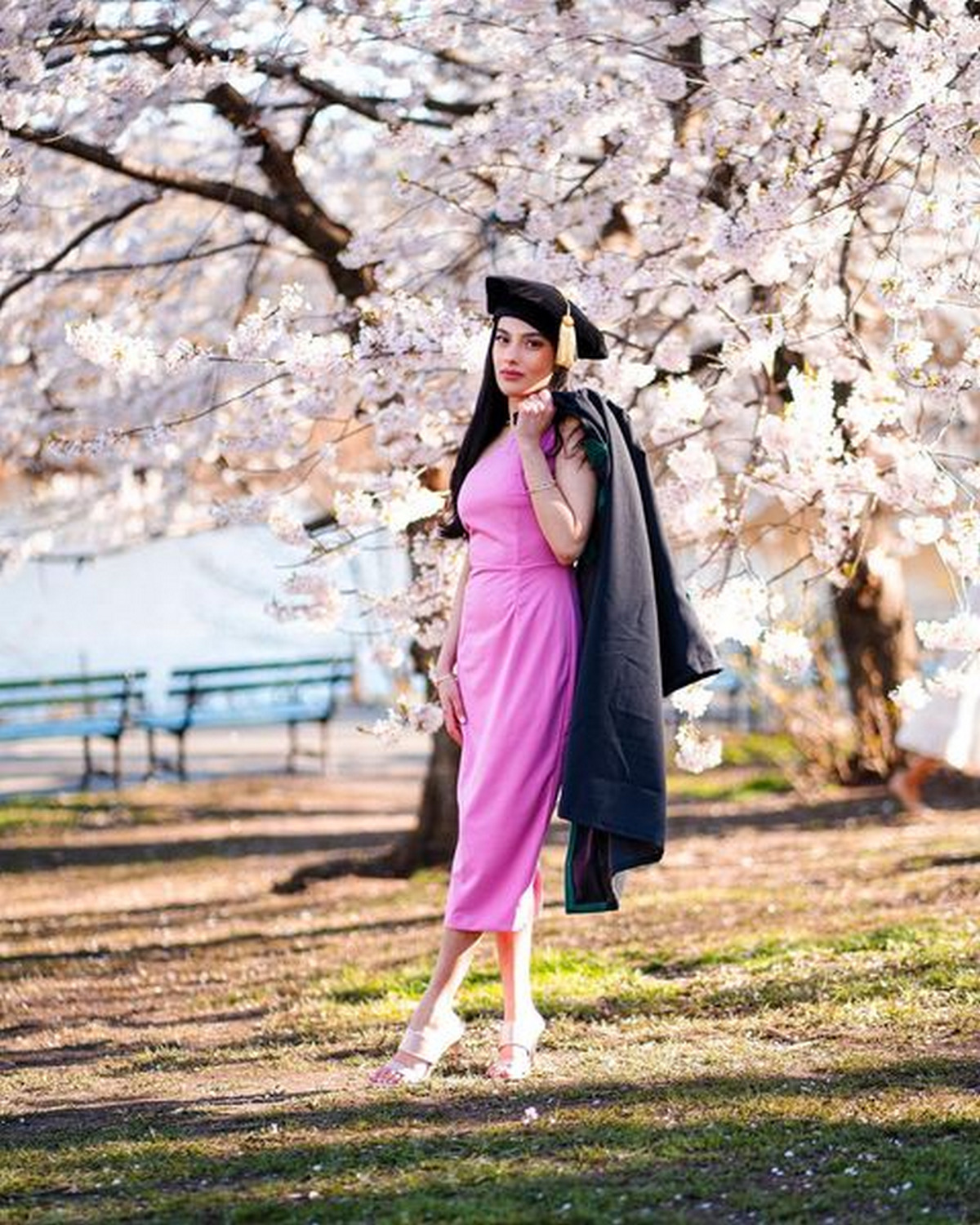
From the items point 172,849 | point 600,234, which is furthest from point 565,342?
point 172,849

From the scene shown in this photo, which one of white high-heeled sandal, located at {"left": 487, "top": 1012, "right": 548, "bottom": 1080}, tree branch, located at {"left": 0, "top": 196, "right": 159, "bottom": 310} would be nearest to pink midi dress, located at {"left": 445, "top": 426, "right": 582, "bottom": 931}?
white high-heeled sandal, located at {"left": 487, "top": 1012, "right": 548, "bottom": 1080}

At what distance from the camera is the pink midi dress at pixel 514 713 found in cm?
476

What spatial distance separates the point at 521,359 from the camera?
4832mm

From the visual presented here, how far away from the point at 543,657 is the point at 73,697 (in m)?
11.6

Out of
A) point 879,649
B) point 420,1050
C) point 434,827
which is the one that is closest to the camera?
point 420,1050

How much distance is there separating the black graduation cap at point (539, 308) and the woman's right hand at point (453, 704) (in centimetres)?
79

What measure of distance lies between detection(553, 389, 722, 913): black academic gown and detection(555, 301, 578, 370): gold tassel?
10 centimetres

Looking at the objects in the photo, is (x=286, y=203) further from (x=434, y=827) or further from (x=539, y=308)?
(x=539, y=308)

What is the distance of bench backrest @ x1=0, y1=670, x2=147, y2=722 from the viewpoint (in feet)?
50.2

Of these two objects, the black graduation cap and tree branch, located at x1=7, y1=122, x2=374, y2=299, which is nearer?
the black graduation cap

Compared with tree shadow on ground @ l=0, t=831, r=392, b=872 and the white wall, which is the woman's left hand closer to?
tree shadow on ground @ l=0, t=831, r=392, b=872

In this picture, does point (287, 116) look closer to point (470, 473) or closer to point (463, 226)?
point (463, 226)

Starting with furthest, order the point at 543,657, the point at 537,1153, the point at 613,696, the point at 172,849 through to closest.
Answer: the point at 172,849
the point at 543,657
the point at 613,696
the point at 537,1153

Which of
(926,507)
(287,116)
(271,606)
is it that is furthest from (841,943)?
(287,116)
